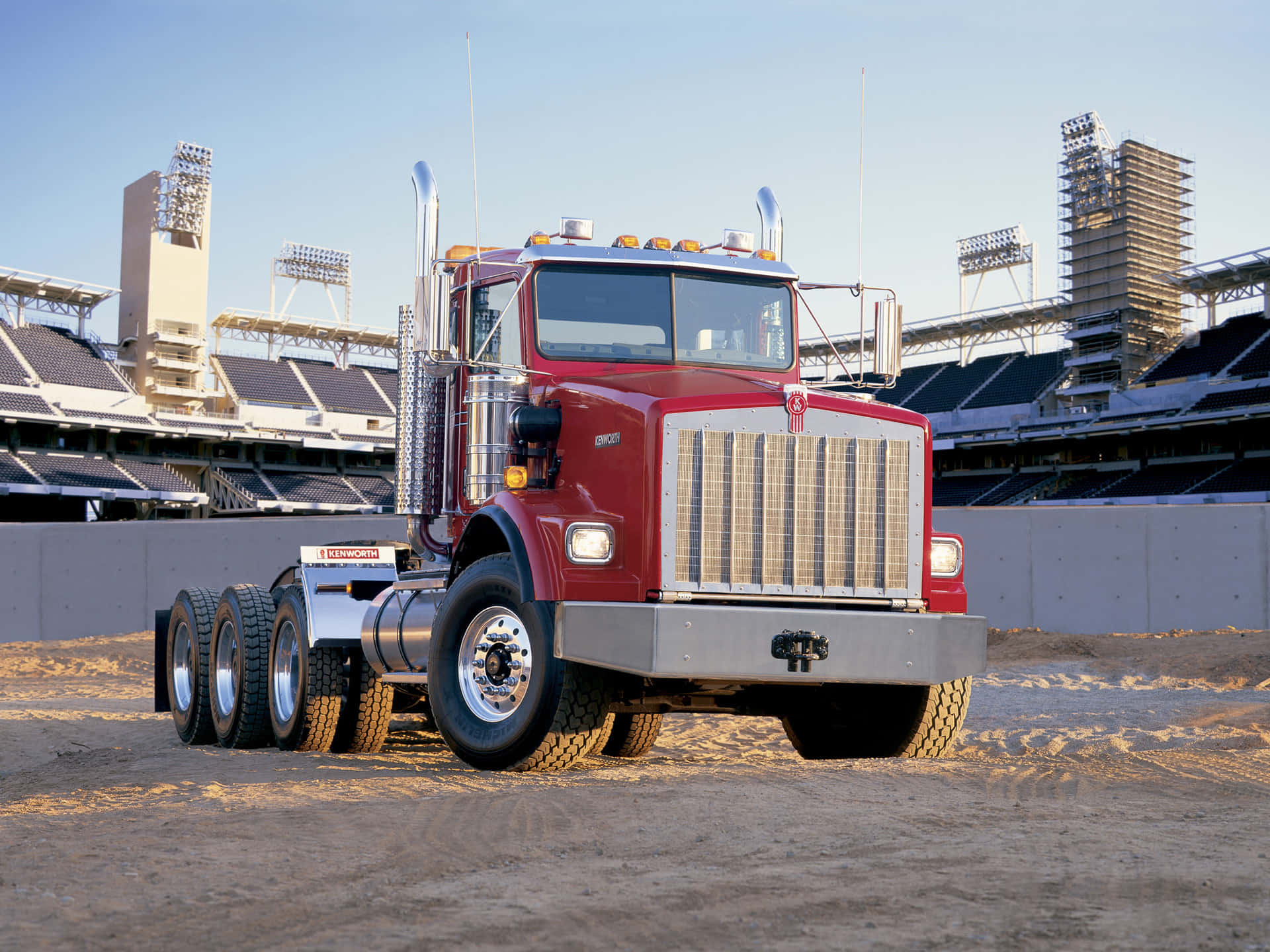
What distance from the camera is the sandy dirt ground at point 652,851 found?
3.97m

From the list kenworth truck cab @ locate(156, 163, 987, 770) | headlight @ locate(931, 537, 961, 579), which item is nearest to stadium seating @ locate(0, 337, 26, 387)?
kenworth truck cab @ locate(156, 163, 987, 770)

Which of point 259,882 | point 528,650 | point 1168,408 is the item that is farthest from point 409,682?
point 1168,408

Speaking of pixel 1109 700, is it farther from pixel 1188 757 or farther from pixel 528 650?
pixel 528 650

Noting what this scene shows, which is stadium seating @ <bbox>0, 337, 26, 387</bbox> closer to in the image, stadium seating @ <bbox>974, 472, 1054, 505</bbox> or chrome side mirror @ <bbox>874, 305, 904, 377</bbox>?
stadium seating @ <bbox>974, 472, 1054, 505</bbox>

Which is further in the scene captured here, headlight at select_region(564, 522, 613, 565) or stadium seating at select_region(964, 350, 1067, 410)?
stadium seating at select_region(964, 350, 1067, 410)

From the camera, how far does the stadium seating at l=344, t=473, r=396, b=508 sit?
6047 cm

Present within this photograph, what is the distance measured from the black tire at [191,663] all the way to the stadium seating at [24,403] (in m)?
43.9

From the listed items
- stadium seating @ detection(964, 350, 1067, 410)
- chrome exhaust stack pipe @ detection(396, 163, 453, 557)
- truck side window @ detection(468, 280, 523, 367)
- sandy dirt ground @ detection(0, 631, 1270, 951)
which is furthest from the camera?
stadium seating @ detection(964, 350, 1067, 410)

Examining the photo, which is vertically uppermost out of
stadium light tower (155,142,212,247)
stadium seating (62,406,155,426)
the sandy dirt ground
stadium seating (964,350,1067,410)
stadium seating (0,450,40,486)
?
stadium light tower (155,142,212,247)

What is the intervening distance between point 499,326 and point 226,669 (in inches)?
163

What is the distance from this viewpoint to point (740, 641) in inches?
272

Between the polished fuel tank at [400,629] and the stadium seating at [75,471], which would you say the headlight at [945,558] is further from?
the stadium seating at [75,471]

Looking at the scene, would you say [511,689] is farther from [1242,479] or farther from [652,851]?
[1242,479]

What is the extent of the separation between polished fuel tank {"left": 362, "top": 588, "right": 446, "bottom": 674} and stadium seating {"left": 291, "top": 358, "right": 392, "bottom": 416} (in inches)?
2298
